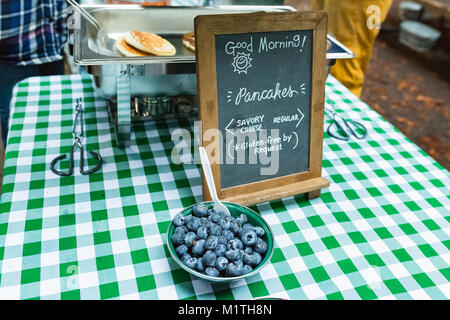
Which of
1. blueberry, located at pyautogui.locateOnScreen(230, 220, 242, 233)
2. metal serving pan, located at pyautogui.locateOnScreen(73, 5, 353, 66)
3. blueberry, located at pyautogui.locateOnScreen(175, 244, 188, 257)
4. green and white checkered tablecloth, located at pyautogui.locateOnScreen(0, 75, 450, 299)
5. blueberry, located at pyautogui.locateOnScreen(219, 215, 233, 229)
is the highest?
metal serving pan, located at pyautogui.locateOnScreen(73, 5, 353, 66)

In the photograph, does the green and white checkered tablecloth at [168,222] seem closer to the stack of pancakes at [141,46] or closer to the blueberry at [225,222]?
the blueberry at [225,222]

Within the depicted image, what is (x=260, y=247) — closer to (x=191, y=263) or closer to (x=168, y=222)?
(x=191, y=263)

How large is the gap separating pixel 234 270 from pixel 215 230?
0.10 meters

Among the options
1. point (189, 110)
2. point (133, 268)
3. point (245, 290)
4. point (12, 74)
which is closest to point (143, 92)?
point (189, 110)

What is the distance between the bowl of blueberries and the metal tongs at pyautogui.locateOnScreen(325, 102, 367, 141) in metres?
0.61

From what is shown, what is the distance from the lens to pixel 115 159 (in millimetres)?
1253

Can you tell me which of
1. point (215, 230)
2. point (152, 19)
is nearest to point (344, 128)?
point (215, 230)

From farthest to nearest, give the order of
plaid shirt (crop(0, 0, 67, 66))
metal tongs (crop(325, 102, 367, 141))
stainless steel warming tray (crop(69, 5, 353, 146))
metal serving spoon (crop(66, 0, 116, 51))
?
1. plaid shirt (crop(0, 0, 67, 66))
2. metal serving spoon (crop(66, 0, 116, 51))
3. metal tongs (crop(325, 102, 367, 141))
4. stainless steel warming tray (crop(69, 5, 353, 146))

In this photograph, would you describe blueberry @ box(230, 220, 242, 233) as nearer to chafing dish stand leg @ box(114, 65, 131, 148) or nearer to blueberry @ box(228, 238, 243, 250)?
blueberry @ box(228, 238, 243, 250)

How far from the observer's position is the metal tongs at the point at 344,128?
4.61ft

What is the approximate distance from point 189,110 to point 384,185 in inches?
26.9

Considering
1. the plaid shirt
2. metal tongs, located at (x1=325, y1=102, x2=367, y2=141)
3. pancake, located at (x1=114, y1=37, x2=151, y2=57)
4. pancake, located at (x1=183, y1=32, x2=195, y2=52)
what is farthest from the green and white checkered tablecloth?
the plaid shirt

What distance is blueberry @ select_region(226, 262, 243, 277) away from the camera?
806mm

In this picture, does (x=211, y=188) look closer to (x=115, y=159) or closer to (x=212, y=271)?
(x=212, y=271)
